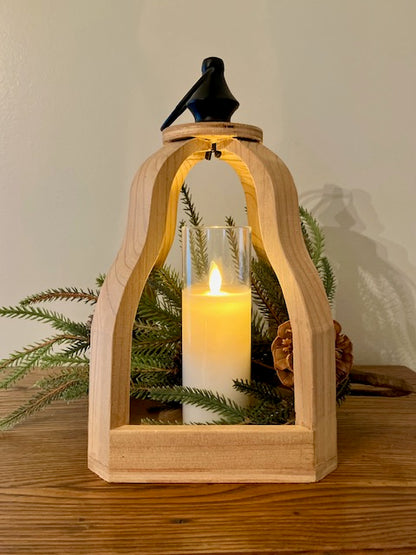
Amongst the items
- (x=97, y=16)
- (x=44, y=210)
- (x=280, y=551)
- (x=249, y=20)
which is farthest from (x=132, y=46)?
(x=280, y=551)

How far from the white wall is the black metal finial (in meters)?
0.29

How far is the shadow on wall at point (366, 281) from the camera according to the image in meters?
0.71

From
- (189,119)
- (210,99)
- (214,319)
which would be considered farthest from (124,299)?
(189,119)

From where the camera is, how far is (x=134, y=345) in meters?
0.52

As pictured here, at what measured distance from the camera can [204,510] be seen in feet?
1.09

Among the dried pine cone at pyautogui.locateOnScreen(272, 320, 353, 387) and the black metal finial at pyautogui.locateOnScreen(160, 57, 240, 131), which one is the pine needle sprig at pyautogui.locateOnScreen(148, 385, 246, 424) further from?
the black metal finial at pyautogui.locateOnScreen(160, 57, 240, 131)

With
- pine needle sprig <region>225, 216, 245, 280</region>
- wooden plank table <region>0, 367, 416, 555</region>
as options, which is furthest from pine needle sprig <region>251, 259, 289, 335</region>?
wooden plank table <region>0, 367, 416, 555</region>

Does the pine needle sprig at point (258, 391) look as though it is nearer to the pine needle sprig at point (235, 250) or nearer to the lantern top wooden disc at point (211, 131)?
the pine needle sprig at point (235, 250)

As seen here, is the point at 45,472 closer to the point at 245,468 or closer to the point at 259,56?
the point at 245,468

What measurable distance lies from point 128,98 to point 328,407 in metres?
0.54

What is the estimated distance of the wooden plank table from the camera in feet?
0.97

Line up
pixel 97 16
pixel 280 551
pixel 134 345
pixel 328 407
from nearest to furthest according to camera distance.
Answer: pixel 280 551, pixel 328 407, pixel 134 345, pixel 97 16

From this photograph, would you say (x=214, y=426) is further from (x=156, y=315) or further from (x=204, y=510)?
(x=156, y=315)

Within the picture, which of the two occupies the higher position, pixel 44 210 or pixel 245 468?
pixel 44 210
